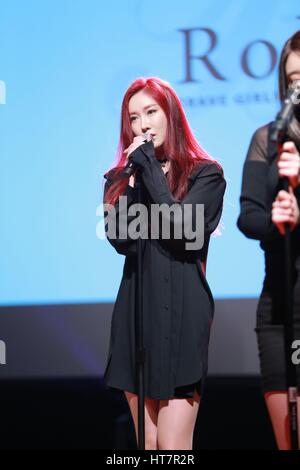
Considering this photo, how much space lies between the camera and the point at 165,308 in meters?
2.33

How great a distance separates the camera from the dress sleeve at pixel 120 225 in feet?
7.98

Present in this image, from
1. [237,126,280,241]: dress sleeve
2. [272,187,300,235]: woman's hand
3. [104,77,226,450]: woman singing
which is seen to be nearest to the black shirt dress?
[104,77,226,450]: woman singing

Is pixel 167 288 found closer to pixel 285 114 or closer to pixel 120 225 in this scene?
Result: pixel 120 225

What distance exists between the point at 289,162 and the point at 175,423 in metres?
0.85

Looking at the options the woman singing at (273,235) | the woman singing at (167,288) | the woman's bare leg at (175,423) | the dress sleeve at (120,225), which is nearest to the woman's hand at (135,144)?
the woman singing at (167,288)

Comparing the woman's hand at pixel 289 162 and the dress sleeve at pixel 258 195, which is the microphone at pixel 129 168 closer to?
the dress sleeve at pixel 258 195

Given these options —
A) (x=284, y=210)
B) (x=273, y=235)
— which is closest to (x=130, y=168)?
(x=273, y=235)

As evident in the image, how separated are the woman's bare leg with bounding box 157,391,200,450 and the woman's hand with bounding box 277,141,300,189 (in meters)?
0.77

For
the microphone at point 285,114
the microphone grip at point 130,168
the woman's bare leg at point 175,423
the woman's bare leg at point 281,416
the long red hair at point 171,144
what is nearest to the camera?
the microphone at point 285,114

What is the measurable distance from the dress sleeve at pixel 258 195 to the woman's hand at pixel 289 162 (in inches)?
6.9

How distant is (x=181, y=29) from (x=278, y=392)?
6.28ft

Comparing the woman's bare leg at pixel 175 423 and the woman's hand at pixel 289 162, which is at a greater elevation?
the woman's hand at pixel 289 162

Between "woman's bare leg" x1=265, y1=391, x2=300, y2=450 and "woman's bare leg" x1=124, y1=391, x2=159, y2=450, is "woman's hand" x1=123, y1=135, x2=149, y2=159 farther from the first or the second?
"woman's bare leg" x1=265, y1=391, x2=300, y2=450
